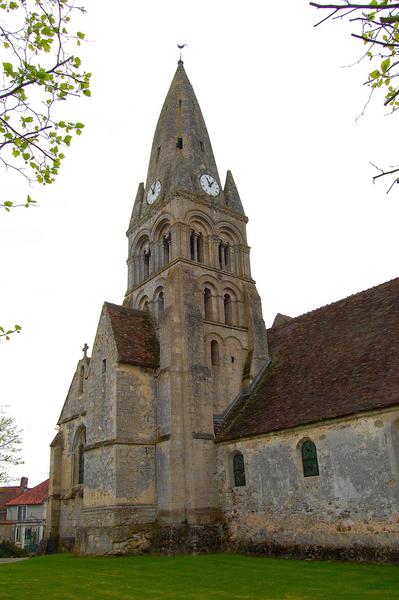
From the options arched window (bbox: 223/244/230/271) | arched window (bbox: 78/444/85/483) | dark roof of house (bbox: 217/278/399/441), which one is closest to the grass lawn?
dark roof of house (bbox: 217/278/399/441)

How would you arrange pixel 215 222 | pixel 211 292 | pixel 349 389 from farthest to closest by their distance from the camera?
pixel 215 222 < pixel 211 292 < pixel 349 389

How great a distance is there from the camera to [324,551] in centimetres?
1728

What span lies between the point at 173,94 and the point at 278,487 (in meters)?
24.8

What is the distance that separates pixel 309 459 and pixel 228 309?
419 inches

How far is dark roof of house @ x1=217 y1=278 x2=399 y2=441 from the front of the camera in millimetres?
18016

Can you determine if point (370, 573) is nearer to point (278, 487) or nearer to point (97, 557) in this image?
point (278, 487)

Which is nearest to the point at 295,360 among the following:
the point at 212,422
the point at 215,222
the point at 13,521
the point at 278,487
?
the point at 212,422

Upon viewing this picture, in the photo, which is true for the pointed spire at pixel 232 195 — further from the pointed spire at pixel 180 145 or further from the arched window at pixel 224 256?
the arched window at pixel 224 256

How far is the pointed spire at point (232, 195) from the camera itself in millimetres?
30672

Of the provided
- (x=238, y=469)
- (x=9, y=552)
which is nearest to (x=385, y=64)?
(x=238, y=469)

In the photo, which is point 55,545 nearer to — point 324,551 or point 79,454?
point 79,454

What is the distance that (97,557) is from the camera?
20828mm

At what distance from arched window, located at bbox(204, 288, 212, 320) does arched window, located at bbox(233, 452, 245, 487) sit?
23.9 ft

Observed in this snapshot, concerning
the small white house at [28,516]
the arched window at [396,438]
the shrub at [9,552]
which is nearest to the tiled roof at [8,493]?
the small white house at [28,516]
